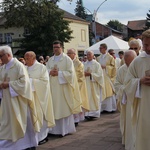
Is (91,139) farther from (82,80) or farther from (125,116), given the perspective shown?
(82,80)

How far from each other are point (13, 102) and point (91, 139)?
2020 mm

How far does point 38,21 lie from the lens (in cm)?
3291

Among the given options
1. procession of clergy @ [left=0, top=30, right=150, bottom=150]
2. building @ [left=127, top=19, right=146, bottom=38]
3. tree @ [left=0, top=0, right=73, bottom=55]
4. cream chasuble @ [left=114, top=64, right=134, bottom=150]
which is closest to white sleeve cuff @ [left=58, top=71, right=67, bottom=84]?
procession of clergy @ [left=0, top=30, right=150, bottom=150]

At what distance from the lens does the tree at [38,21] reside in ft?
105

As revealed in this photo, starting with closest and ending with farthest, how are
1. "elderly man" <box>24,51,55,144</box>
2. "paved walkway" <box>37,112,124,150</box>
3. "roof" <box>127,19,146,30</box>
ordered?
1. "paved walkway" <box>37,112,124,150</box>
2. "elderly man" <box>24,51,55,144</box>
3. "roof" <box>127,19,146,30</box>

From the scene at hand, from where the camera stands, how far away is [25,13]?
3222cm

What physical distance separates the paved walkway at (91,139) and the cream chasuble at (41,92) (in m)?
0.50

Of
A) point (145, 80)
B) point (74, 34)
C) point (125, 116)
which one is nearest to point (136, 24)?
point (74, 34)

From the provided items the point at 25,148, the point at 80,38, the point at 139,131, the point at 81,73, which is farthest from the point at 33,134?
the point at 80,38

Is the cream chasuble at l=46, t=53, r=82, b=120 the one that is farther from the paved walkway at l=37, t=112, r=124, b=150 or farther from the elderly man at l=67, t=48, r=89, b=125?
the elderly man at l=67, t=48, r=89, b=125

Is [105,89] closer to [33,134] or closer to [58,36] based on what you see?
[33,134]

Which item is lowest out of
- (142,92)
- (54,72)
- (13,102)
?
(13,102)

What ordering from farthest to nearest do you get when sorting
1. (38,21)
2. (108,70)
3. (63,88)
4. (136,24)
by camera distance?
(136,24), (38,21), (108,70), (63,88)

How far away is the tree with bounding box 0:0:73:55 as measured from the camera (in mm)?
32062
